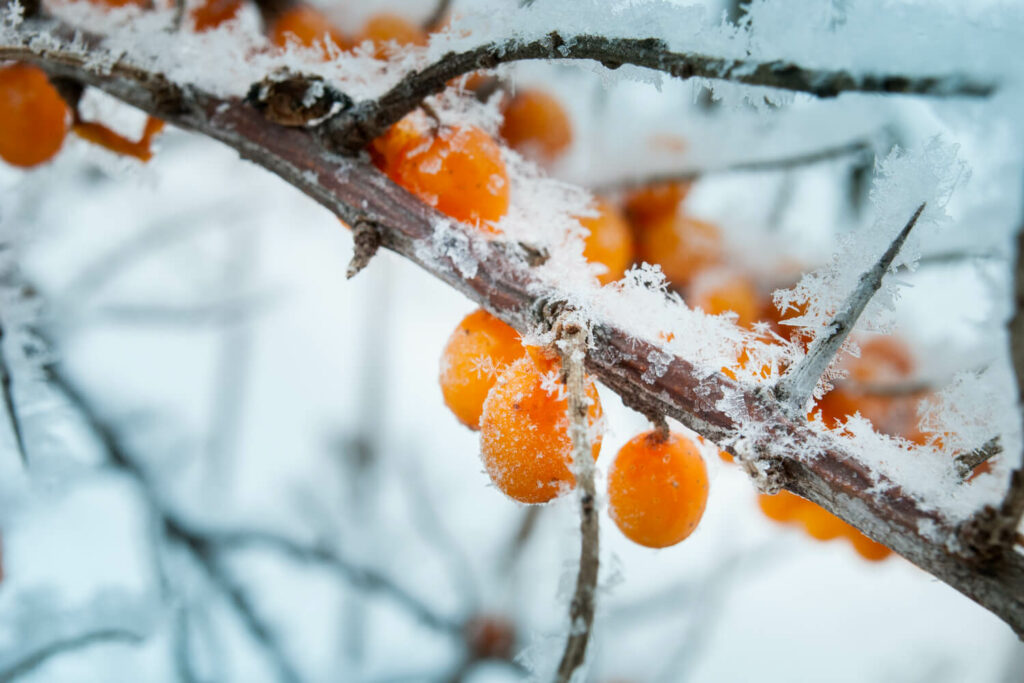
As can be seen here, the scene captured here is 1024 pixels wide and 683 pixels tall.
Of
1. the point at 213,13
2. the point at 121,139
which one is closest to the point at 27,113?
the point at 121,139

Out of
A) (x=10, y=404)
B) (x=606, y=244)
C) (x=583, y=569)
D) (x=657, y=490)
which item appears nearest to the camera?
(x=583, y=569)

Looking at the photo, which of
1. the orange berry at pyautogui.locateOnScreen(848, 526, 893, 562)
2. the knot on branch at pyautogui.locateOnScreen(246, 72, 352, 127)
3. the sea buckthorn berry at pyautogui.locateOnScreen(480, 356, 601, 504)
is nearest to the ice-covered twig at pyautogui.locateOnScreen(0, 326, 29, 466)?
the knot on branch at pyautogui.locateOnScreen(246, 72, 352, 127)

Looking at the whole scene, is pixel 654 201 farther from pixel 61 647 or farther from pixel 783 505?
pixel 61 647

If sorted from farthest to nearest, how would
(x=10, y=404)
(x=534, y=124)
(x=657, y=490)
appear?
(x=534, y=124)
(x=10, y=404)
(x=657, y=490)

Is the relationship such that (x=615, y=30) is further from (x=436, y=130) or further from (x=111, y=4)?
(x=111, y=4)

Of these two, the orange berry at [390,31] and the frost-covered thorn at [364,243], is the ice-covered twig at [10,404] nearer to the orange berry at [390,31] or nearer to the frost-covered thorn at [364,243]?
the frost-covered thorn at [364,243]
